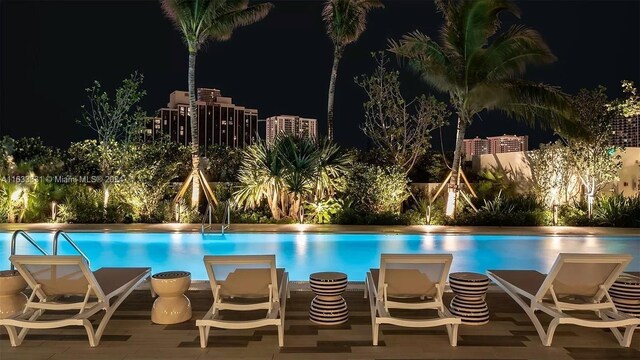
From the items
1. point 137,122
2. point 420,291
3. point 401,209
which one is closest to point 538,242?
point 401,209

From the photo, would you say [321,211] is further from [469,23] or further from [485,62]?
[469,23]

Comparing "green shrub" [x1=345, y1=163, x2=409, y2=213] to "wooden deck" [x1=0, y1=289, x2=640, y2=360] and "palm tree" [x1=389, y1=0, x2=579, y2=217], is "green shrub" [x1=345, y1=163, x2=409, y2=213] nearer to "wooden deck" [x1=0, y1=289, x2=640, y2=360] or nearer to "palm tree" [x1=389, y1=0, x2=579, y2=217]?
"palm tree" [x1=389, y1=0, x2=579, y2=217]

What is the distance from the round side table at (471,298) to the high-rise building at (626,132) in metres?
11.6

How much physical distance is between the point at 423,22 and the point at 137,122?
17169 millimetres

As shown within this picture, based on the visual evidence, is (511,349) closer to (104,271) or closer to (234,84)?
(104,271)

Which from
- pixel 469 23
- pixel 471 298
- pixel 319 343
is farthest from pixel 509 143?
pixel 319 343

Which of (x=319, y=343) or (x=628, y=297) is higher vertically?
(x=628, y=297)

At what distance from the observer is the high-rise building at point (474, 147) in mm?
19750

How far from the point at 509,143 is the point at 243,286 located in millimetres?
19209

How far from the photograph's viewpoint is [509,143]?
69.6 ft

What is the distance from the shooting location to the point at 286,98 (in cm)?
3775

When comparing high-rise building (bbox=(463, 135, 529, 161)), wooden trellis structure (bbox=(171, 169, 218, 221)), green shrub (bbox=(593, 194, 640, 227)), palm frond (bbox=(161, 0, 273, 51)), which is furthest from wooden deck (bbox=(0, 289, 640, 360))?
high-rise building (bbox=(463, 135, 529, 161))

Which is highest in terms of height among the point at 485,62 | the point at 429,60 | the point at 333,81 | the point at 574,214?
the point at 333,81

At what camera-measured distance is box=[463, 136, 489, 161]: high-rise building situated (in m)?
19.8
